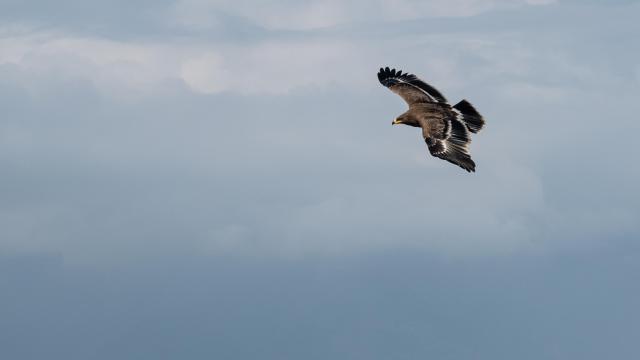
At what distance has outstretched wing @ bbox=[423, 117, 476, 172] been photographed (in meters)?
54.9

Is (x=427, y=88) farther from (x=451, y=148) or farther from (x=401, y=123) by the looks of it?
(x=451, y=148)

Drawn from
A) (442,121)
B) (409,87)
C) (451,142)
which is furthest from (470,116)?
(409,87)

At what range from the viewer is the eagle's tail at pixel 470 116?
57688 mm

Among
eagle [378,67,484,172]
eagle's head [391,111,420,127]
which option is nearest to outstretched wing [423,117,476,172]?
eagle [378,67,484,172]

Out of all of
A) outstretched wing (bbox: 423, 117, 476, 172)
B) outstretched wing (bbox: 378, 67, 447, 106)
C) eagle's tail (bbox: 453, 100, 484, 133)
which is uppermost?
outstretched wing (bbox: 378, 67, 447, 106)

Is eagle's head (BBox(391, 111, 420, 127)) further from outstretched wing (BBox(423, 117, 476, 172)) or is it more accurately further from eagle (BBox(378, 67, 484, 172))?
outstretched wing (BBox(423, 117, 476, 172))

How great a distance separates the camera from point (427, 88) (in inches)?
2549

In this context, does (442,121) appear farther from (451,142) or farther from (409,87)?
(409,87)

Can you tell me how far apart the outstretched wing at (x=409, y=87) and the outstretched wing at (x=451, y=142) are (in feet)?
12.6

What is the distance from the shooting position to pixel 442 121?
194 feet

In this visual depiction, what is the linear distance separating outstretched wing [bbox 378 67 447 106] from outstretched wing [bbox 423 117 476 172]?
3853mm

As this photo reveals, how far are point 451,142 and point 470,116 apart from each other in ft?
8.16

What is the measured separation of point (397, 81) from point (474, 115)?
10.2 m

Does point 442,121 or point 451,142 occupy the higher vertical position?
point 442,121
